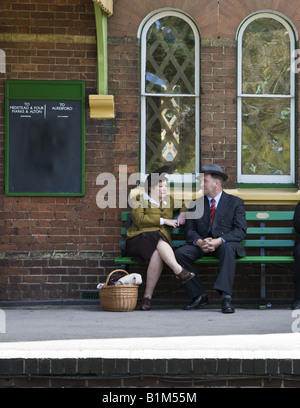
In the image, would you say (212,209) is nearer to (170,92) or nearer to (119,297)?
(119,297)

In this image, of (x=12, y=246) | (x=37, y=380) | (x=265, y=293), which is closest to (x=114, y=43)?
(x=12, y=246)

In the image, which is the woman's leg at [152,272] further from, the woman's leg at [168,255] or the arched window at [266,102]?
the arched window at [266,102]

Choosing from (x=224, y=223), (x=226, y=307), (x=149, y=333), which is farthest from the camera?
(x=224, y=223)

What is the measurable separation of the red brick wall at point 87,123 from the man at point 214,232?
0.57 meters

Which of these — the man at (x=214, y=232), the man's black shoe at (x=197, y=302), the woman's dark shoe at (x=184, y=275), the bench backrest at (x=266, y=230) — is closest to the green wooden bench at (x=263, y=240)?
the bench backrest at (x=266, y=230)

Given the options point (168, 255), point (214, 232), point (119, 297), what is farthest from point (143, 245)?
point (214, 232)

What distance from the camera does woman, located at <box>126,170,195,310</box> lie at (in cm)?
866

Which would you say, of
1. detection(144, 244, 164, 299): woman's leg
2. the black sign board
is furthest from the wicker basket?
the black sign board

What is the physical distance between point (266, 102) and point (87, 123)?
2.20 meters

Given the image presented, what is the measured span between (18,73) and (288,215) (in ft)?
11.7

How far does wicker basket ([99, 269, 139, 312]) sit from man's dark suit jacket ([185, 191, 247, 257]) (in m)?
0.95

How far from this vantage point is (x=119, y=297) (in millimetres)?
8359

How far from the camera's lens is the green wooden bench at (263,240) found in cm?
876

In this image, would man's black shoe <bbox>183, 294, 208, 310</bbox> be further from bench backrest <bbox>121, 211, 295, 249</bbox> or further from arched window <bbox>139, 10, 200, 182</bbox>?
arched window <bbox>139, 10, 200, 182</bbox>
